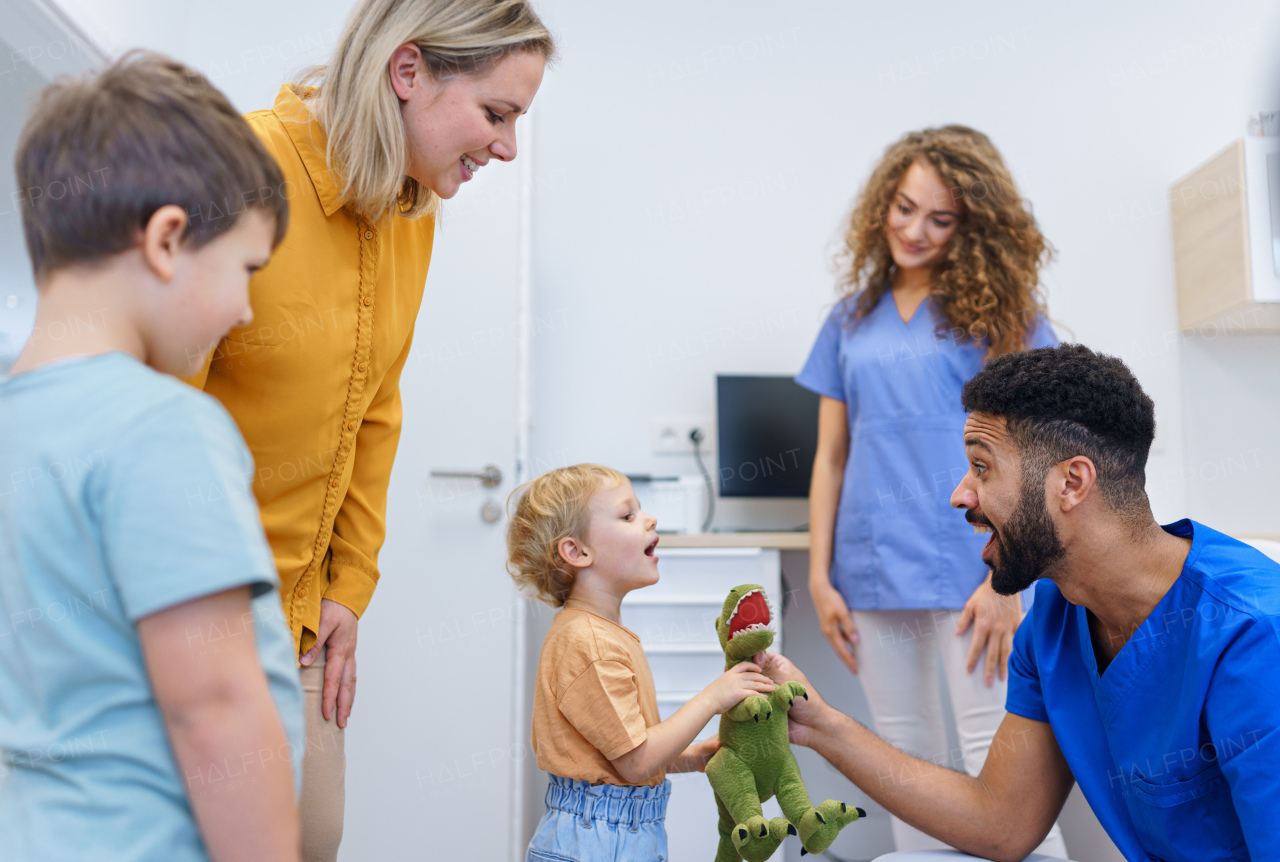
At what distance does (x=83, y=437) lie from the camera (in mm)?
525

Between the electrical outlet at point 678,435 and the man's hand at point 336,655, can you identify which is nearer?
the man's hand at point 336,655

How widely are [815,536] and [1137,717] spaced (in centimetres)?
93

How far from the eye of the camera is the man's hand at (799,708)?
4.04 feet

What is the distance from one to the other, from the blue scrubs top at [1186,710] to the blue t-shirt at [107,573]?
35.5 inches

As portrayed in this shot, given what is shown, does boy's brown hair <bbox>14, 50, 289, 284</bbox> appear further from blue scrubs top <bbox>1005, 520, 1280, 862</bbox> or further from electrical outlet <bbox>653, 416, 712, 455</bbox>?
electrical outlet <bbox>653, 416, 712, 455</bbox>

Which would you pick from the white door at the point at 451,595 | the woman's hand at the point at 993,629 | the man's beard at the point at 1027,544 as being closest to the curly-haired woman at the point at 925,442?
the woman's hand at the point at 993,629

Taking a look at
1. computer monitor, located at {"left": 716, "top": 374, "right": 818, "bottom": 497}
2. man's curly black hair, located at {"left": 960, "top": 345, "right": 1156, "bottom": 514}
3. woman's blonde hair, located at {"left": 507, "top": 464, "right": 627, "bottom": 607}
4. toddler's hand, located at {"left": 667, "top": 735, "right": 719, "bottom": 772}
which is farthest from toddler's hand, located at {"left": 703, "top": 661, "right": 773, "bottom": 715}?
computer monitor, located at {"left": 716, "top": 374, "right": 818, "bottom": 497}

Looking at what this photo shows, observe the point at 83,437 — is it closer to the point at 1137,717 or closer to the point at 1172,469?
the point at 1137,717

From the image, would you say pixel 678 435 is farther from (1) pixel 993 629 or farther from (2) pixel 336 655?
(2) pixel 336 655

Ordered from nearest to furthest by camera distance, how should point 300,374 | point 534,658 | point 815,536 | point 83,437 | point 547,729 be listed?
point 83,437 → point 300,374 → point 547,729 → point 815,536 → point 534,658

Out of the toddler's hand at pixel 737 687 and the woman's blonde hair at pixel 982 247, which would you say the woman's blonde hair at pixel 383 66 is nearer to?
the toddler's hand at pixel 737 687

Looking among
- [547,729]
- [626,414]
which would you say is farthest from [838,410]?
[547,729]

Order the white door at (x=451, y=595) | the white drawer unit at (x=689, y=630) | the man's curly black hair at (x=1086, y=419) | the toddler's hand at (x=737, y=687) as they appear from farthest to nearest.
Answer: the white door at (x=451, y=595) → the white drawer unit at (x=689, y=630) → the toddler's hand at (x=737, y=687) → the man's curly black hair at (x=1086, y=419)

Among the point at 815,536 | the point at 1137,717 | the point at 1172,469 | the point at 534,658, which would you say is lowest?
the point at 534,658
